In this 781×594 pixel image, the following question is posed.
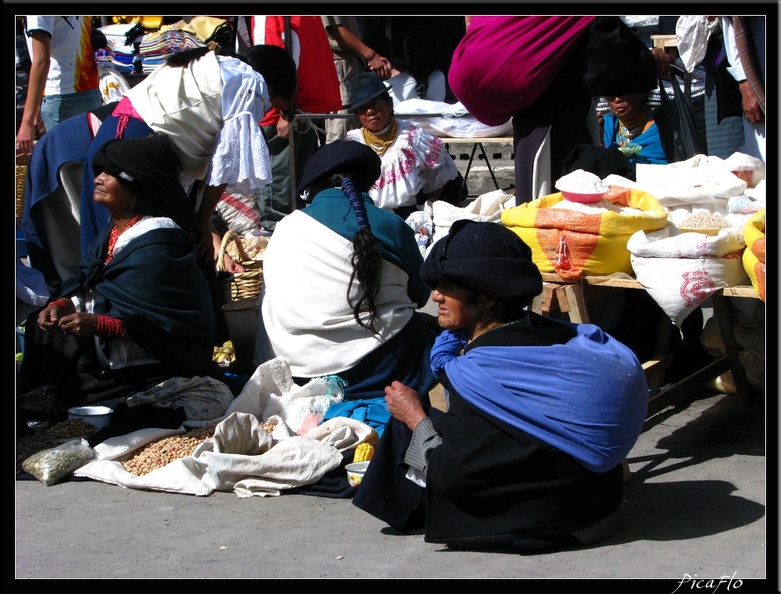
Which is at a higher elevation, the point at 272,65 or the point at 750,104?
the point at 272,65

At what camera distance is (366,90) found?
7.25 m

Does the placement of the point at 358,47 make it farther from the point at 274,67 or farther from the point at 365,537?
the point at 365,537

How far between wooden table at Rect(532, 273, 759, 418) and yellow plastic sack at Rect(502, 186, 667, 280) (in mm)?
50

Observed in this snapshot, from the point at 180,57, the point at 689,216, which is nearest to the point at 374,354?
the point at 689,216

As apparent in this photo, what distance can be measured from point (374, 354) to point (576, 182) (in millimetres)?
1212

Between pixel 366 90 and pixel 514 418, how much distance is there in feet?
14.7

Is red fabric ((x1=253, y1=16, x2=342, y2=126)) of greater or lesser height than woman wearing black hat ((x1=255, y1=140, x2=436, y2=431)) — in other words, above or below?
above

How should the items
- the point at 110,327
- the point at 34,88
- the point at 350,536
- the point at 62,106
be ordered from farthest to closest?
the point at 62,106, the point at 34,88, the point at 110,327, the point at 350,536

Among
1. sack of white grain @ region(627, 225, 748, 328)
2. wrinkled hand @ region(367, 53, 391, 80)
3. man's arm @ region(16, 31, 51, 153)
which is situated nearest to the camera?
sack of white grain @ region(627, 225, 748, 328)

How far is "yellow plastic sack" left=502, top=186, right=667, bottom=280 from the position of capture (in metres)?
4.06

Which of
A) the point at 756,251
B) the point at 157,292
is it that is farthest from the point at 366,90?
the point at 756,251

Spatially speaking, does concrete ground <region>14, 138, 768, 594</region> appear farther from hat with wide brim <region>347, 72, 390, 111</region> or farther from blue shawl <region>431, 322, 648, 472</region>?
hat with wide brim <region>347, 72, 390, 111</region>

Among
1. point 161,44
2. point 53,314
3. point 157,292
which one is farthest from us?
point 161,44

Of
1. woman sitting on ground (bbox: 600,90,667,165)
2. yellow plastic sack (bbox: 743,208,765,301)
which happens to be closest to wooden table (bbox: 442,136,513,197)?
woman sitting on ground (bbox: 600,90,667,165)
